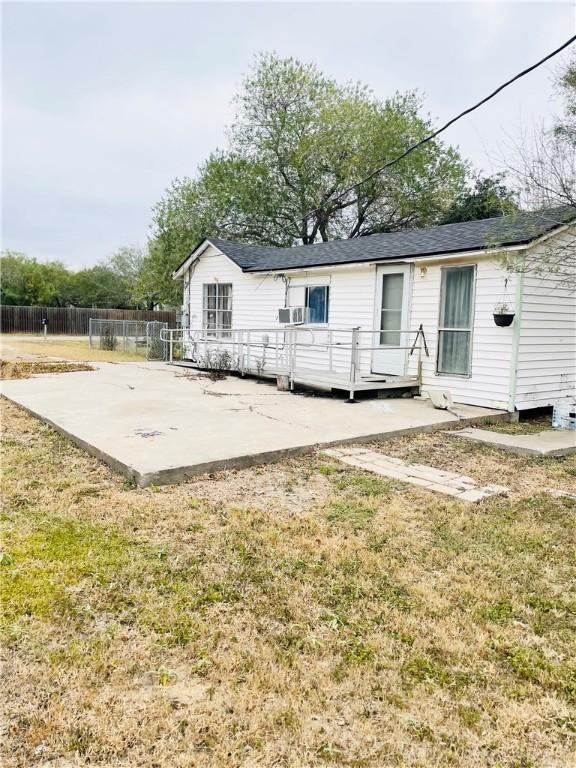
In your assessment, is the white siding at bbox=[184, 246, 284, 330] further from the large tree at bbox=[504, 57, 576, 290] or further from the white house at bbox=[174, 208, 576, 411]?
the large tree at bbox=[504, 57, 576, 290]

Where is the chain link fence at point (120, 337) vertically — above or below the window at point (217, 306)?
below

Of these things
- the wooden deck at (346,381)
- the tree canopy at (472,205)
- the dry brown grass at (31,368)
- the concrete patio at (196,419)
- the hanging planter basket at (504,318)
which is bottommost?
the concrete patio at (196,419)

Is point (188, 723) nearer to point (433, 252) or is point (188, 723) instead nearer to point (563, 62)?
point (433, 252)

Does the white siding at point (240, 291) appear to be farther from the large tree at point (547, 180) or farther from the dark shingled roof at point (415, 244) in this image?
the large tree at point (547, 180)

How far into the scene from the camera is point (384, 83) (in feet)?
85.6

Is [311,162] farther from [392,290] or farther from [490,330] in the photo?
[490,330]

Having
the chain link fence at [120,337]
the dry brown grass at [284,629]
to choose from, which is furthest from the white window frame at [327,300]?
the chain link fence at [120,337]

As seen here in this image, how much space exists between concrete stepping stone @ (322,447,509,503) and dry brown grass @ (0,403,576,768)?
334 millimetres

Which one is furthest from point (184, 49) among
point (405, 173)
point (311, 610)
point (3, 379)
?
point (405, 173)

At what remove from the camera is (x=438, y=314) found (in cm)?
893

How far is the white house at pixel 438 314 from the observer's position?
7.95 meters

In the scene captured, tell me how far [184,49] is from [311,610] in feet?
31.3

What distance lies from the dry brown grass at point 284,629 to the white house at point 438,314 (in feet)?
14.7

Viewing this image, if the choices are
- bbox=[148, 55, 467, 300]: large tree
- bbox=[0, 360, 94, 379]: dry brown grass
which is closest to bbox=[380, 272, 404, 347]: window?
bbox=[0, 360, 94, 379]: dry brown grass
